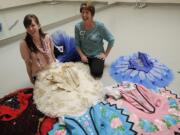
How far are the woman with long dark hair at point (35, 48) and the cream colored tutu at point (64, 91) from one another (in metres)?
0.09

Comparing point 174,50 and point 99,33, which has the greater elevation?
point 99,33

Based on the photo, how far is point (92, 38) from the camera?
7.79ft

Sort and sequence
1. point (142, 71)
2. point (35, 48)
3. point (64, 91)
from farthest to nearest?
point (142, 71) → point (35, 48) → point (64, 91)

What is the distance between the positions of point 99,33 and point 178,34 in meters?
1.30

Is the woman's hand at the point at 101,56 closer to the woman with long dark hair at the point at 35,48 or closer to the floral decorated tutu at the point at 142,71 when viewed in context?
the floral decorated tutu at the point at 142,71

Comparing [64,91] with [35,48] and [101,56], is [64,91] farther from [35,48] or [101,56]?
[101,56]

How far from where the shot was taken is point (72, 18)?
3660 millimetres

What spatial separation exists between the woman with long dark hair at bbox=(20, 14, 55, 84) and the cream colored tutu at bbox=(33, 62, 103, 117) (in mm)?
87

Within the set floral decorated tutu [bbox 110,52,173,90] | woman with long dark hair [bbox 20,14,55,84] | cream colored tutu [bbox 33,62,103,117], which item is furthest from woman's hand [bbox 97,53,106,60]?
woman with long dark hair [bbox 20,14,55,84]

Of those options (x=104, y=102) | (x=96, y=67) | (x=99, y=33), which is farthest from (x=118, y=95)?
(x=99, y=33)

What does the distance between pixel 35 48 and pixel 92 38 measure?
0.56m

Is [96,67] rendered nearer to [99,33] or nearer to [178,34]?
[99,33]

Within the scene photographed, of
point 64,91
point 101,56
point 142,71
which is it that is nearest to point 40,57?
point 64,91

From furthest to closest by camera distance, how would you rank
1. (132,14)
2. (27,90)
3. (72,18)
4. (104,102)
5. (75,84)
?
1. (132,14)
2. (72,18)
3. (27,90)
4. (75,84)
5. (104,102)
